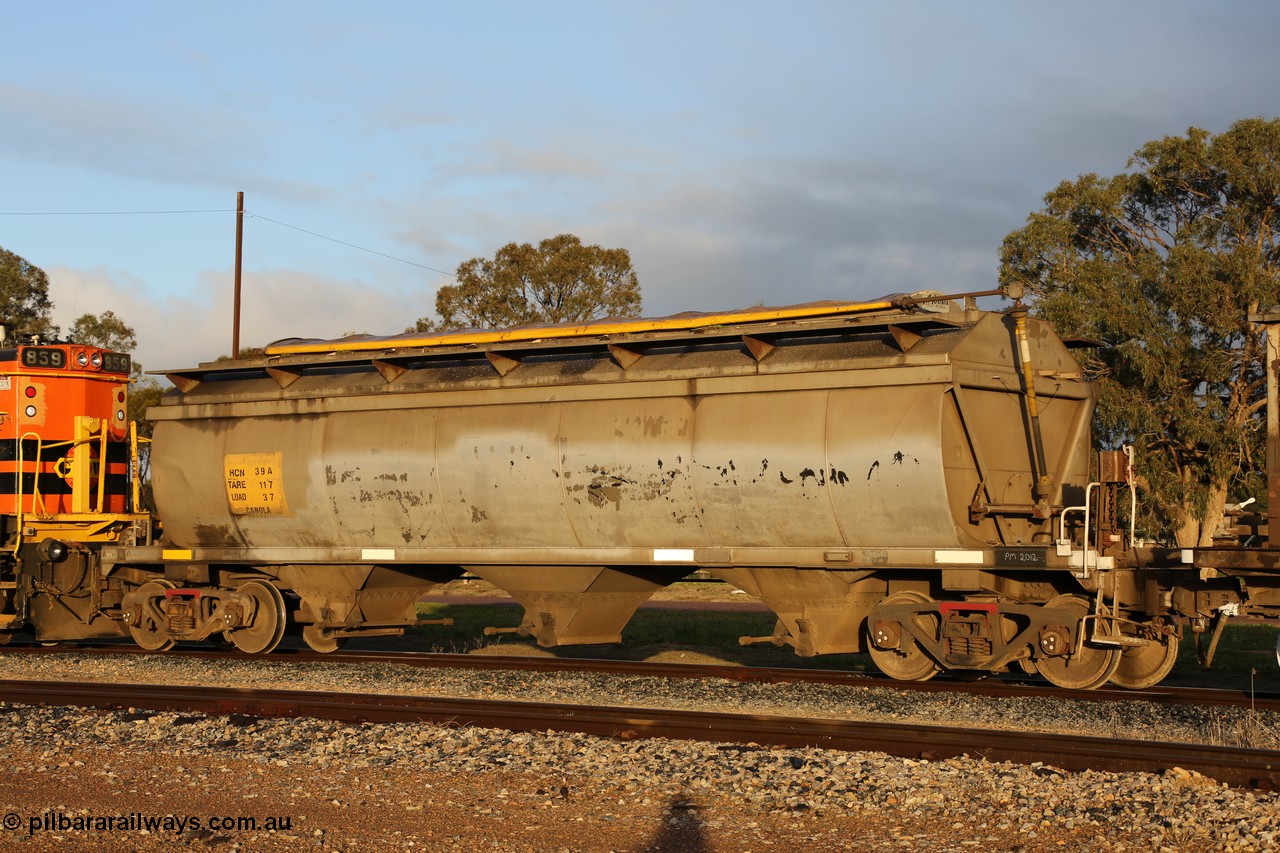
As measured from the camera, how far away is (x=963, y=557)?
38.6 feet

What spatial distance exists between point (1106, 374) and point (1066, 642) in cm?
2193

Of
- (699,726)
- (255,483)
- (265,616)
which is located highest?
(255,483)

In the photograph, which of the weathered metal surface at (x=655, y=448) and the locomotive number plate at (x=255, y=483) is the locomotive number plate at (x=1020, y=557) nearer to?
the weathered metal surface at (x=655, y=448)

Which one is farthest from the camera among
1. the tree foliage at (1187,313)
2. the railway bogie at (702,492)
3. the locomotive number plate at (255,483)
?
the tree foliage at (1187,313)

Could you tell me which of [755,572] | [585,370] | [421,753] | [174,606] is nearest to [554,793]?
[421,753]

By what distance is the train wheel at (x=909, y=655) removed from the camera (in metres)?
12.4

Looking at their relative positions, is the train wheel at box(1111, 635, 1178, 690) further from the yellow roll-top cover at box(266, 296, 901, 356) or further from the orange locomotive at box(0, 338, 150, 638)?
the orange locomotive at box(0, 338, 150, 638)

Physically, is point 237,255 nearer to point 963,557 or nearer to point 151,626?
point 151,626

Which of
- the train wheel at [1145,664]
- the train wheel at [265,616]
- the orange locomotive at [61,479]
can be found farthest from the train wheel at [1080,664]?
the orange locomotive at [61,479]

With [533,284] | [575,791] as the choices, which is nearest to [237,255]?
[533,284]

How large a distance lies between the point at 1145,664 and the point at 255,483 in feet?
33.2

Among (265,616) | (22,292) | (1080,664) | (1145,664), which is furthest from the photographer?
(22,292)

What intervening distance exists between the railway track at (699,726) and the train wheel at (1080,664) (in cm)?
244

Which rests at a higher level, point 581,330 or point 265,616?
point 581,330
